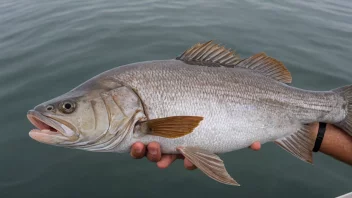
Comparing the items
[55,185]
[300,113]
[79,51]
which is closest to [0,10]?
[79,51]

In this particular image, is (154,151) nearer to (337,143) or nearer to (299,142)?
(299,142)

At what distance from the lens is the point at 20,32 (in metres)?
9.45

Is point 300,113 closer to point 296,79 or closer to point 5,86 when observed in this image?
point 296,79

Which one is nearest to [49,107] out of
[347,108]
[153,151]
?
[153,151]

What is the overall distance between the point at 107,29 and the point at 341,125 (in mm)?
8048

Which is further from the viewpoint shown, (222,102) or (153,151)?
(222,102)

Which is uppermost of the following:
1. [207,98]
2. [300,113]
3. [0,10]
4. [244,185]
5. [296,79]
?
[0,10]

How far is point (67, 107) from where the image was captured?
7.79 ft

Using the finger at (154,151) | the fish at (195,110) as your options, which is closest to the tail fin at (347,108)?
the fish at (195,110)

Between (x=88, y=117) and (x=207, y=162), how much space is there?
3.86 feet

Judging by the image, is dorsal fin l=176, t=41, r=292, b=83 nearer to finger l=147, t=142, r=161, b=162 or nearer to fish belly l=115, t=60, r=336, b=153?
fish belly l=115, t=60, r=336, b=153

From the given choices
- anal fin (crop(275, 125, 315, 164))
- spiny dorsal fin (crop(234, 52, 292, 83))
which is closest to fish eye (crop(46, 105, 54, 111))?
spiny dorsal fin (crop(234, 52, 292, 83))

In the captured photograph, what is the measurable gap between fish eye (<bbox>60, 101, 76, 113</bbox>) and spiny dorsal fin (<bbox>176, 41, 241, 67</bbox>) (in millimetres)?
1202

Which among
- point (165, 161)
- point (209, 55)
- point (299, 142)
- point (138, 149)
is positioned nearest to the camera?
point (138, 149)
